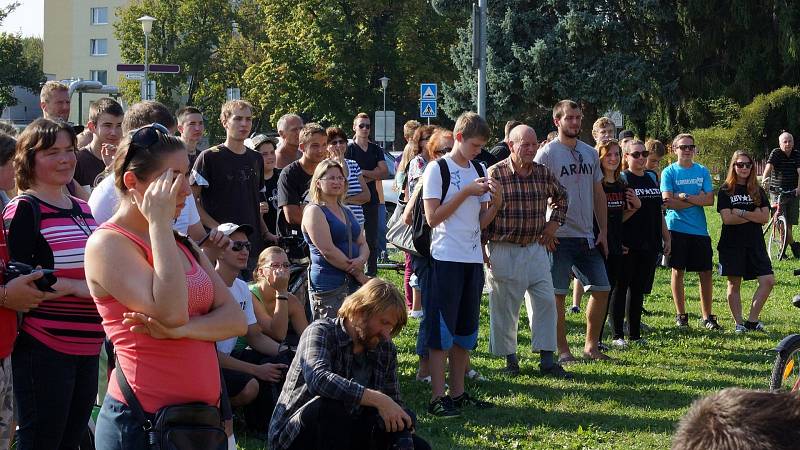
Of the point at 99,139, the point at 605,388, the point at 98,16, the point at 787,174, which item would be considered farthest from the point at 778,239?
the point at 98,16

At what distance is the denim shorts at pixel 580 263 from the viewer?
8836 mm

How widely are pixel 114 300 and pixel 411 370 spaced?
519 cm

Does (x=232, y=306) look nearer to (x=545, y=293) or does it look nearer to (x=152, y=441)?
(x=152, y=441)

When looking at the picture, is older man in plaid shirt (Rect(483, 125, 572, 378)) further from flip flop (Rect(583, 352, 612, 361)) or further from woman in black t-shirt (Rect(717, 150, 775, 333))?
woman in black t-shirt (Rect(717, 150, 775, 333))

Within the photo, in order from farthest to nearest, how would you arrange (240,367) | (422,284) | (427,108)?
(427,108) < (422,284) < (240,367)

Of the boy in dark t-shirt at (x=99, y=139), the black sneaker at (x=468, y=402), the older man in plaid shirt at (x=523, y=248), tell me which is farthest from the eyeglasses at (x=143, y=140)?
the older man in plaid shirt at (x=523, y=248)

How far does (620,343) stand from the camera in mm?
9656

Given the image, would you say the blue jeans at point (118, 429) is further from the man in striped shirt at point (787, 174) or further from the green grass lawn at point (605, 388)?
the man in striped shirt at point (787, 174)

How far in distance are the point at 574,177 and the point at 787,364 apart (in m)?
2.39

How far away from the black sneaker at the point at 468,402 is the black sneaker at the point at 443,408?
14 centimetres

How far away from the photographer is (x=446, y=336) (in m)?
7.24

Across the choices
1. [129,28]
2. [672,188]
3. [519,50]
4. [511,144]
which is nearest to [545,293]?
[511,144]

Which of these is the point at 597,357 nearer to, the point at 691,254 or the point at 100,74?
the point at 691,254

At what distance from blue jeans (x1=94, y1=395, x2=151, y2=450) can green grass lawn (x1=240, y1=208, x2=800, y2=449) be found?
2875 mm
